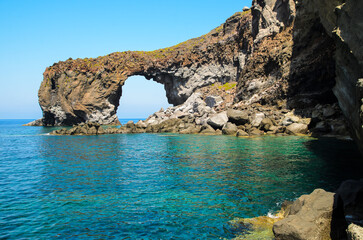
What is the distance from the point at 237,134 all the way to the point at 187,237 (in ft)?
117

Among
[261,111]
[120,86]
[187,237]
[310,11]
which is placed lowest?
[187,237]

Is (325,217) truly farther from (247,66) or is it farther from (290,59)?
(247,66)

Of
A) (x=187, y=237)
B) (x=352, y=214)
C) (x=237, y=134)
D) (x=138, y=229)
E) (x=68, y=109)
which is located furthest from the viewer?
(x=68, y=109)

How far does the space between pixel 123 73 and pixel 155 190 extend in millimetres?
86098

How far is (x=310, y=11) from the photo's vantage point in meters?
46.6

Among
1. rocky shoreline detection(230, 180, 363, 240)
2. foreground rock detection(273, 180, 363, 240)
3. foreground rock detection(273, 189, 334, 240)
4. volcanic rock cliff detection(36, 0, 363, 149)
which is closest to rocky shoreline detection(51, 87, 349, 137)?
volcanic rock cliff detection(36, 0, 363, 149)

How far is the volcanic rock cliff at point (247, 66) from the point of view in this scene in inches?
1486

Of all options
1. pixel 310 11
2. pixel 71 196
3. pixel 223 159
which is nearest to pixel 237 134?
pixel 223 159

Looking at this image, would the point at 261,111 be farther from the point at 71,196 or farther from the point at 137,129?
the point at 71,196

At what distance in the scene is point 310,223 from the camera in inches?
329

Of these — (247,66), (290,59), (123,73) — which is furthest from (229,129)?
(123,73)

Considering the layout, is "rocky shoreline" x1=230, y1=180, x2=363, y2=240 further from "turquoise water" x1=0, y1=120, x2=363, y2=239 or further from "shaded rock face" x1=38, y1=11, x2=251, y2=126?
"shaded rock face" x1=38, y1=11, x2=251, y2=126

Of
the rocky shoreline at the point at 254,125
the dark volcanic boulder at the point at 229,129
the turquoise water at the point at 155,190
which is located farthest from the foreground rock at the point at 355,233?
the dark volcanic boulder at the point at 229,129

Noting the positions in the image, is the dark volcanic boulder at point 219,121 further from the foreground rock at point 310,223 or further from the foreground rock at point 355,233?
the foreground rock at point 355,233
